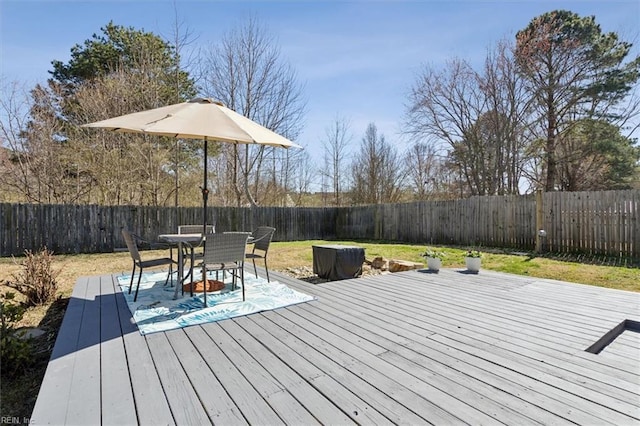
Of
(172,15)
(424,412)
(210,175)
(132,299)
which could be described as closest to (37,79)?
(172,15)

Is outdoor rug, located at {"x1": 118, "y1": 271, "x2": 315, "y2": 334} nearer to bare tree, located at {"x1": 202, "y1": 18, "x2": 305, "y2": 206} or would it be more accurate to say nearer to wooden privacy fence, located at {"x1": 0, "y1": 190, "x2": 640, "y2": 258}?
wooden privacy fence, located at {"x1": 0, "y1": 190, "x2": 640, "y2": 258}

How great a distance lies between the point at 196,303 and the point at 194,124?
1.84 metres

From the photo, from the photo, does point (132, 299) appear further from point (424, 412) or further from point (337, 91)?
point (337, 91)

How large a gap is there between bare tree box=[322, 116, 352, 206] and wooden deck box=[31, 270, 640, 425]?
13.9m

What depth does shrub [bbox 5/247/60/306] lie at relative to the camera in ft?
12.8

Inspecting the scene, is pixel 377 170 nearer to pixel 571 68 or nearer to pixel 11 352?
pixel 571 68

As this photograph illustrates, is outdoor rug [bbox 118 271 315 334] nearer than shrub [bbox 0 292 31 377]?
No

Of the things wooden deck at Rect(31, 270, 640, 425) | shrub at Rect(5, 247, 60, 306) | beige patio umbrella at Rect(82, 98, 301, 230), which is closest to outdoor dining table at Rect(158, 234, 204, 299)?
wooden deck at Rect(31, 270, 640, 425)

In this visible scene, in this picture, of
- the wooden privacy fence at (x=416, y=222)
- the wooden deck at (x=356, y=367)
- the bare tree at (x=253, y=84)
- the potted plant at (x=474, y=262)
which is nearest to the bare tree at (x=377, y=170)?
the wooden privacy fence at (x=416, y=222)

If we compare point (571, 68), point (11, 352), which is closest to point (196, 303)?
point (11, 352)

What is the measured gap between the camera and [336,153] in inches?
655

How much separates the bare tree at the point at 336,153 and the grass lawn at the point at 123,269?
335 inches

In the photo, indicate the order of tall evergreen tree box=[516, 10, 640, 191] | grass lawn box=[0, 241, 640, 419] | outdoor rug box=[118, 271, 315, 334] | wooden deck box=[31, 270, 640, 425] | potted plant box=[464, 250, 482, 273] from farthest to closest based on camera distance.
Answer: tall evergreen tree box=[516, 10, 640, 191] → potted plant box=[464, 250, 482, 273] → outdoor rug box=[118, 271, 315, 334] → grass lawn box=[0, 241, 640, 419] → wooden deck box=[31, 270, 640, 425]

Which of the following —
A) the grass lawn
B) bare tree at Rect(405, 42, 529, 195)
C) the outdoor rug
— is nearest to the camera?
the grass lawn
